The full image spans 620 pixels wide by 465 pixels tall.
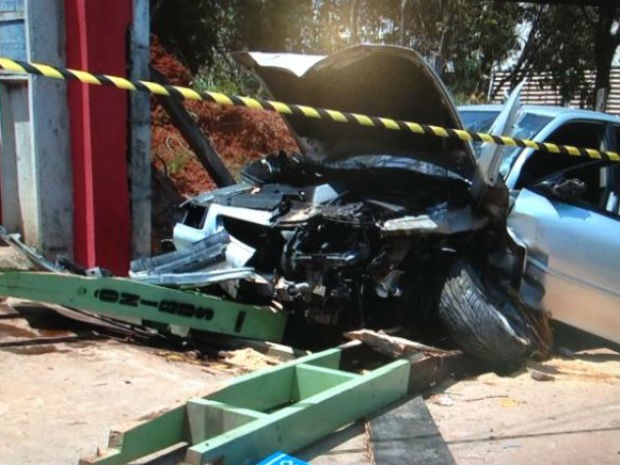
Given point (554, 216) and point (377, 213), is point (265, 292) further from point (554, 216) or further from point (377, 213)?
point (554, 216)

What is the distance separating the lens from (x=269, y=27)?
1805cm

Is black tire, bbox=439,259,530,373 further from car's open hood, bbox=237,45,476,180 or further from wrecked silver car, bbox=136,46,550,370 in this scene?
car's open hood, bbox=237,45,476,180

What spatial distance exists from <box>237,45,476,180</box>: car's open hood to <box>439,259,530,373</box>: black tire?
31.4 inches

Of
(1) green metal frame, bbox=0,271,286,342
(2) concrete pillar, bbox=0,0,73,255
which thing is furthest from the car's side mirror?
(2) concrete pillar, bbox=0,0,73,255

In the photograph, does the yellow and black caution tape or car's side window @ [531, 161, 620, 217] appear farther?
car's side window @ [531, 161, 620, 217]

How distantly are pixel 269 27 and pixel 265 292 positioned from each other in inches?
563

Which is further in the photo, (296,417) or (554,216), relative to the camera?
(554,216)

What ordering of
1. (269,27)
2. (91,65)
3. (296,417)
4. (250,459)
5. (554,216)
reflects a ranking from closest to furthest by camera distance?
(250,459) < (296,417) < (554,216) < (91,65) < (269,27)

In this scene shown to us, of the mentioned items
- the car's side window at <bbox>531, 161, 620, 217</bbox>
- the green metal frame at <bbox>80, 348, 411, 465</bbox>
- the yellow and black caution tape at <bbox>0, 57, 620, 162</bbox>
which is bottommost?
the green metal frame at <bbox>80, 348, 411, 465</bbox>

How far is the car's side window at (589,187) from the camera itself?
16.8ft

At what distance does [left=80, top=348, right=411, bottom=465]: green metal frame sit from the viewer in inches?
119

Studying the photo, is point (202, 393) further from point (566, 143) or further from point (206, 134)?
point (206, 134)

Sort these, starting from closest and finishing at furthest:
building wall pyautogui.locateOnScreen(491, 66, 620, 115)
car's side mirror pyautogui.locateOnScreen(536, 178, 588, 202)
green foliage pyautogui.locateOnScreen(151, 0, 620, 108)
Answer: car's side mirror pyautogui.locateOnScreen(536, 178, 588, 202) < green foliage pyautogui.locateOnScreen(151, 0, 620, 108) < building wall pyautogui.locateOnScreen(491, 66, 620, 115)

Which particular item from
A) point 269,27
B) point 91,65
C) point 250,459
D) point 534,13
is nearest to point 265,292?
point 250,459
